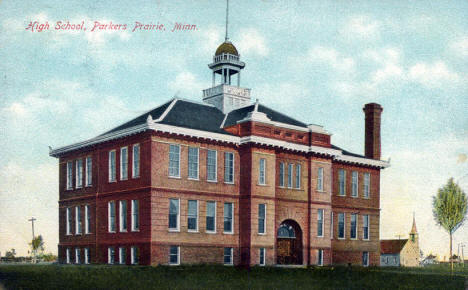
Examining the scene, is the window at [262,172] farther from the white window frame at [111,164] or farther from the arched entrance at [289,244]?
the white window frame at [111,164]

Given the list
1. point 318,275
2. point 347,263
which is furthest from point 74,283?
point 347,263

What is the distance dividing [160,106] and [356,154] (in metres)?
19.0

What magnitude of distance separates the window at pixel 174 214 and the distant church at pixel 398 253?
51.3 meters

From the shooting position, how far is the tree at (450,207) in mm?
44312

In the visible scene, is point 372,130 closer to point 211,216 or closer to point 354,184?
point 354,184

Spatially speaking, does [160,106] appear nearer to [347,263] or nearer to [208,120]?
[208,120]

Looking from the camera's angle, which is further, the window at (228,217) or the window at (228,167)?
the window at (228,167)

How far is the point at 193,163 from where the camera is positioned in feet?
141

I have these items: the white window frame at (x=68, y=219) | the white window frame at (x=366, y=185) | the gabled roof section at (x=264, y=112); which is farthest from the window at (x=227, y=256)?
the white window frame at (x=366, y=185)

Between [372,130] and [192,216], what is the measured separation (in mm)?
22685

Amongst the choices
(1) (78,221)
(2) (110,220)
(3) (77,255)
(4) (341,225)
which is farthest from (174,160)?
(4) (341,225)

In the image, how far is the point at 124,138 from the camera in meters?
43.8

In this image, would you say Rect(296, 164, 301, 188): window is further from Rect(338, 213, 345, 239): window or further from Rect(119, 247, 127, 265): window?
Rect(119, 247, 127, 265): window

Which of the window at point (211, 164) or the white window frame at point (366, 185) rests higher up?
the window at point (211, 164)
